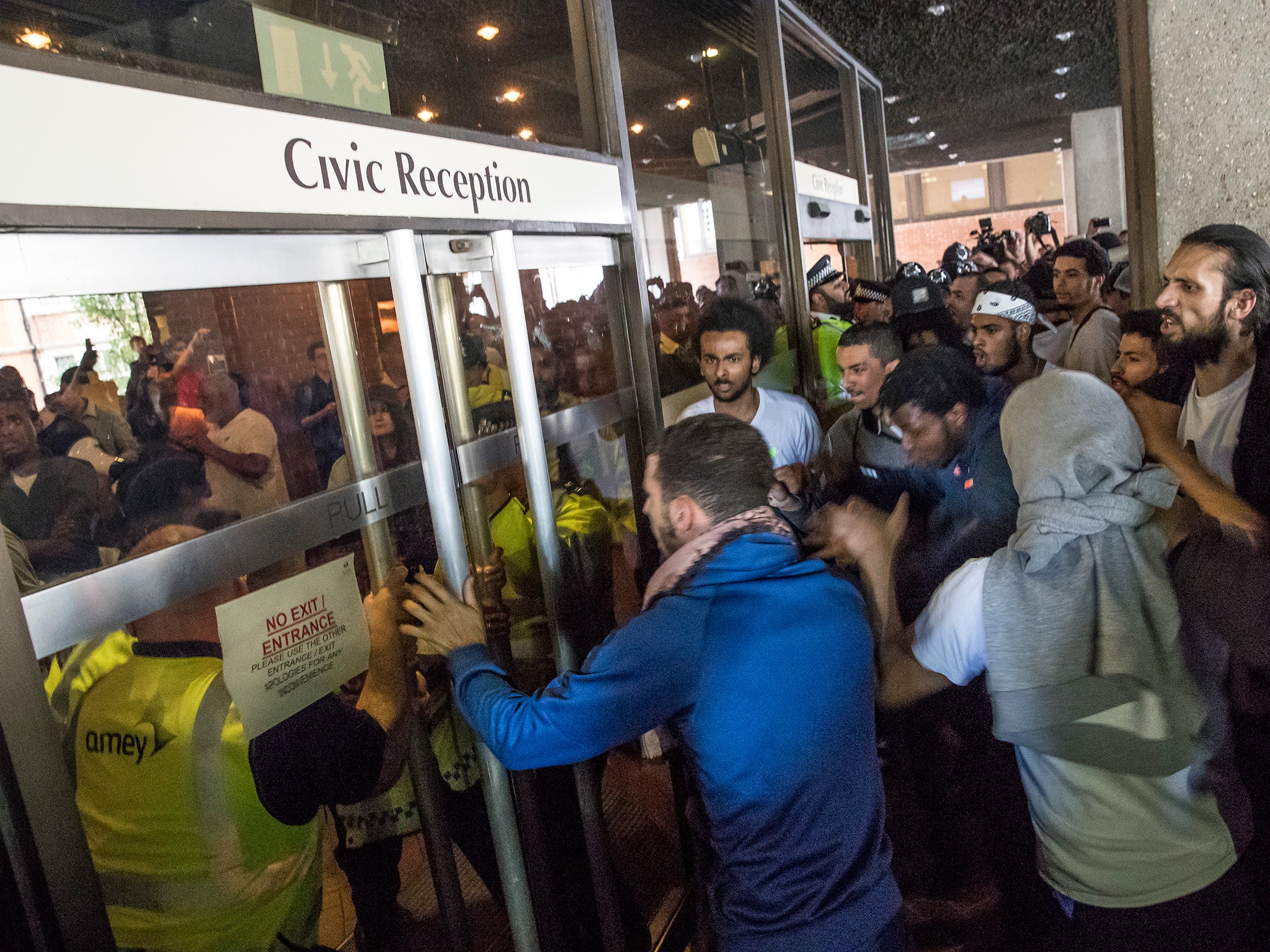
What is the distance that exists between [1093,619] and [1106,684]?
4.3 inches

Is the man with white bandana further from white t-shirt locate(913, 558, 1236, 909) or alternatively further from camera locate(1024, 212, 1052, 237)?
camera locate(1024, 212, 1052, 237)

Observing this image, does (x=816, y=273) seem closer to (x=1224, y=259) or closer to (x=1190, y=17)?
(x=1190, y=17)

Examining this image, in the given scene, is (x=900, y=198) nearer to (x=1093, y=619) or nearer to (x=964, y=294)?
(x=964, y=294)

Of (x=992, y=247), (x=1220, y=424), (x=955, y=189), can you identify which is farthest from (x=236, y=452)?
(x=955, y=189)

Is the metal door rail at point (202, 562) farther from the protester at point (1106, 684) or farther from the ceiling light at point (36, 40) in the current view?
the protester at point (1106, 684)

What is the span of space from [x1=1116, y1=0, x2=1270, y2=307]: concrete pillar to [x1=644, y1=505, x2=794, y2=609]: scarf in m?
2.33

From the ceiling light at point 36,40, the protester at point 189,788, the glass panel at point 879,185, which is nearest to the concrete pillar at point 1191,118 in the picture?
the protester at point 189,788

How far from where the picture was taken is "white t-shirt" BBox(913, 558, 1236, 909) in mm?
1540

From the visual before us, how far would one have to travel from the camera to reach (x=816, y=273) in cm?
556

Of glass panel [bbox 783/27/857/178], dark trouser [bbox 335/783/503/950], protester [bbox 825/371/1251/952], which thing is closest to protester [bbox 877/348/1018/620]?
protester [bbox 825/371/1251/952]

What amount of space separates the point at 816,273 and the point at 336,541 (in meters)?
4.51

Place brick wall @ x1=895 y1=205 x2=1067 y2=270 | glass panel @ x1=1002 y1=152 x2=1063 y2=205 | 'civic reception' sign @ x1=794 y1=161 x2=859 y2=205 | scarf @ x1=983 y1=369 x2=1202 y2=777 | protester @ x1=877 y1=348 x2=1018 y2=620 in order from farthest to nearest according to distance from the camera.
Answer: brick wall @ x1=895 y1=205 x2=1067 y2=270, glass panel @ x1=1002 y1=152 x2=1063 y2=205, 'civic reception' sign @ x1=794 y1=161 x2=859 y2=205, protester @ x1=877 y1=348 x2=1018 y2=620, scarf @ x1=983 y1=369 x2=1202 y2=777

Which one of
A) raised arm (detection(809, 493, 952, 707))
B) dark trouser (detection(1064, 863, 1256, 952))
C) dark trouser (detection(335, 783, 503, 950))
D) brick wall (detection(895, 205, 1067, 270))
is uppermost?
brick wall (detection(895, 205, 1067, 270))

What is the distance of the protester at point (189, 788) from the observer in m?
1.32
